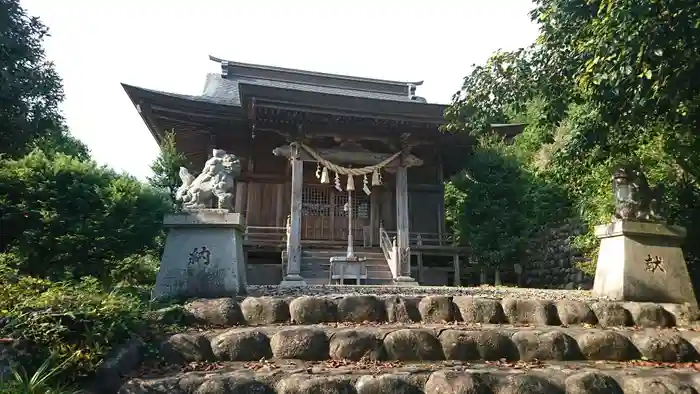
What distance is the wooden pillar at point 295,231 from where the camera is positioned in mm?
11250

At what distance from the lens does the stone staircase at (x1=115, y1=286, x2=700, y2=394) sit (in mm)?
3674

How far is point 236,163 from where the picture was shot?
6.10 m

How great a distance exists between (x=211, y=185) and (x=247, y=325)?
74.6 inches

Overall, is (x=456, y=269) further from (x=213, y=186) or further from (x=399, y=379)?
(x=399, y=379)

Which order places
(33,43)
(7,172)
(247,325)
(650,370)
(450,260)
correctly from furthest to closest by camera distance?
(450,260)
(33,43)
(7,172)
(247,325)
(650,370)

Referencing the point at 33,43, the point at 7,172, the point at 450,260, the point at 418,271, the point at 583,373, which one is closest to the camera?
the point at 583,373

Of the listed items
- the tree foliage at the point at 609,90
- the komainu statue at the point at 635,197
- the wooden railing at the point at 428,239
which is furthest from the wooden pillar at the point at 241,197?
the komainu statue at the point at 635,197

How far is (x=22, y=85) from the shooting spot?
10.2 metres

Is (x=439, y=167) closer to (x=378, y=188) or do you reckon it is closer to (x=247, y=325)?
(x=378, y=188)

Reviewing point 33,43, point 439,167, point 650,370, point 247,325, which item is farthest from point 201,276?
point 439,167

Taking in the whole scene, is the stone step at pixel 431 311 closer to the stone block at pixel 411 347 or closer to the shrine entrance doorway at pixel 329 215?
the stone block at pixel 411 347

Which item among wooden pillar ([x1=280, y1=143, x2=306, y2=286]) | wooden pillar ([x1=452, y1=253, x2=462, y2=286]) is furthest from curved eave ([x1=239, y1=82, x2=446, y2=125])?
wooden pillar ([x1=452, y1=253, x2=462, y2=286])

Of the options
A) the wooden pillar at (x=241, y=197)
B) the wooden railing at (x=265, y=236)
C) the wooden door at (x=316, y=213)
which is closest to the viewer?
the wooden railing at (x=265, y=236)

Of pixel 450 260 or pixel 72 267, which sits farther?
pixel 450 260
